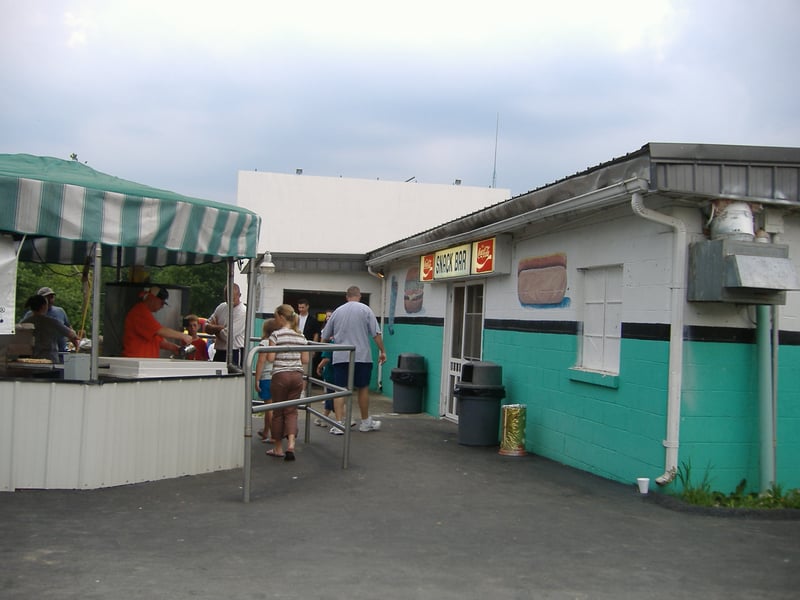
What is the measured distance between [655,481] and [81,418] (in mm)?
4961

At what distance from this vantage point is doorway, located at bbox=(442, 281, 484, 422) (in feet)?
39.1

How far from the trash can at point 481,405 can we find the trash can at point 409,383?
11.6 ft

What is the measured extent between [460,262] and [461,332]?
4.37 feet

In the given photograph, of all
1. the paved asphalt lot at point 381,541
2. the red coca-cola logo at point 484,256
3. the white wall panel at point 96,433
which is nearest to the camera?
the paved asphalt lot at point 381,541

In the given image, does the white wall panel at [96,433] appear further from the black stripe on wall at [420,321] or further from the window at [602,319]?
the black stripe on wall at [420,321]

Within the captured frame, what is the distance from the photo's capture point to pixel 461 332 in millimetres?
12648

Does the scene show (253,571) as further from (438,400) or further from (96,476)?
(438,400)

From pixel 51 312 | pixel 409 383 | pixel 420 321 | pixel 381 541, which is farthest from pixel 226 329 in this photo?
pixel 381 541

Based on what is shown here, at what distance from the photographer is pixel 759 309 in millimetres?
7082

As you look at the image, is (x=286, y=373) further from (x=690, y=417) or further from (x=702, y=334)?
(x=702, y=334)

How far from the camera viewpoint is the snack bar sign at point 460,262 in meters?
10.7

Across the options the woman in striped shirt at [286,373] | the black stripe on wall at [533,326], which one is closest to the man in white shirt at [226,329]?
the woman in striped shirt at [286,373]

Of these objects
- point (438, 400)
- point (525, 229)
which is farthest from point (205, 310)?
point (525, 229)

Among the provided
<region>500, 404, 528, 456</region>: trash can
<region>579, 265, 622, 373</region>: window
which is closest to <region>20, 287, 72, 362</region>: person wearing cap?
<region>500, 404, 528, 456</region>: trash can
